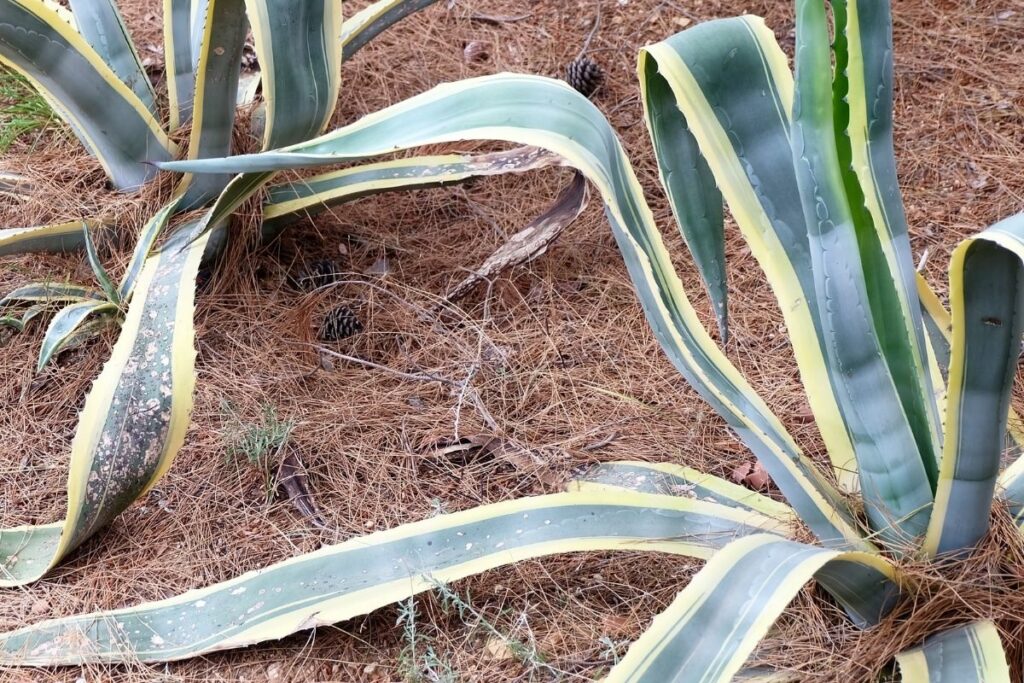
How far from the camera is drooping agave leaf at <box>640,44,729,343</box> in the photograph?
4.16ft

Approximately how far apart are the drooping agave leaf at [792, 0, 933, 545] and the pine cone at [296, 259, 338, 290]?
4.19ft

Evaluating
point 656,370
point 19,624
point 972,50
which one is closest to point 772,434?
point 656,370

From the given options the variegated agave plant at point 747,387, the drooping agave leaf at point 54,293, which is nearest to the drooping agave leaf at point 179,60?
the drooping agave leaf at point 54,293

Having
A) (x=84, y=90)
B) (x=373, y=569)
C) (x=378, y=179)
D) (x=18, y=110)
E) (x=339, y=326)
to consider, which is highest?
(x=84, y=90)

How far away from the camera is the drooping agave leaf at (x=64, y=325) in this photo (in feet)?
6.17

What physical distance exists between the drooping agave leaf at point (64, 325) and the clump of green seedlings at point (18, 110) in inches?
29.8

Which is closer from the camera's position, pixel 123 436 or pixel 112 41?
pixel 123 436

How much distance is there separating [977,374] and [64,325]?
1.62 m

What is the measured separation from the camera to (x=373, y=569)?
56.2 inches

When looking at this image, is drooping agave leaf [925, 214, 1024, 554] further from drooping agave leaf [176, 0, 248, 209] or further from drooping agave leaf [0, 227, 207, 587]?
drooping agave leaf [176, 0, 248, 209]

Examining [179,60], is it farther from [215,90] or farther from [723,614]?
[723,614]

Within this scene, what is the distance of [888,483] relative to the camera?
4.00 feet

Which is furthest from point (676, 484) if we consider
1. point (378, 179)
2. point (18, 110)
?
point (18, 110)

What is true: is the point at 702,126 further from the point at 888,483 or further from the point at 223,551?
the point at 223,551
